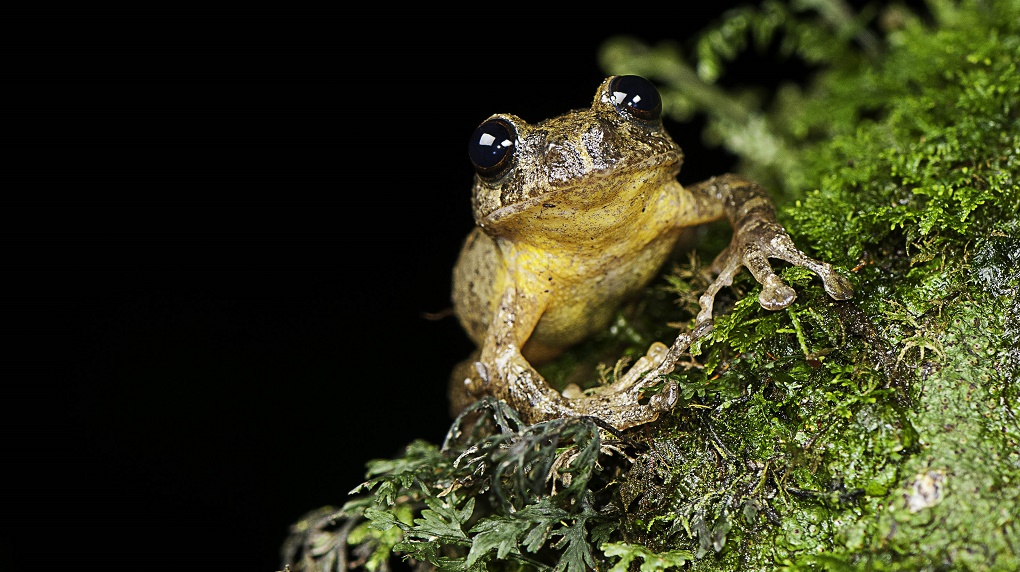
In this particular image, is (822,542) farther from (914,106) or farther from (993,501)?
(914,106)

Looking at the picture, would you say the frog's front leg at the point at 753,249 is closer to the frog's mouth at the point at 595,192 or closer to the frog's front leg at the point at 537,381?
the frog's front leg at the point at 537,381

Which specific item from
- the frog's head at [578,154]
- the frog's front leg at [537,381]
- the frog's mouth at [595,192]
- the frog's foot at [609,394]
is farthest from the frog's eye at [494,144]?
the frog's foot at [609,394]

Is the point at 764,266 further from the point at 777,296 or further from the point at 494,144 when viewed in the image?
the point at 494,144

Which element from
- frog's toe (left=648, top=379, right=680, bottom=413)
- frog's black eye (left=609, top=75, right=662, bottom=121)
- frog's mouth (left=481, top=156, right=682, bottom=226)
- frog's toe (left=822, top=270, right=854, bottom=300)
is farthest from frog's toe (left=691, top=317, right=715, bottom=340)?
frog's black eye (left=609, top=75, right=662, bottom=121)

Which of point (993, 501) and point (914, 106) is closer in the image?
point (993, 501)

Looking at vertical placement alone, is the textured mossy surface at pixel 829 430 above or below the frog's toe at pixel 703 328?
below

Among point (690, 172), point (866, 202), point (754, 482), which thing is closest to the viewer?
point (754, 482)

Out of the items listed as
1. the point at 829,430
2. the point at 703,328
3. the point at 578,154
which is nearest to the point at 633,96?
the point at 578,154

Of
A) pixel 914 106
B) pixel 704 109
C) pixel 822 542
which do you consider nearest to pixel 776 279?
pixel 822 542
